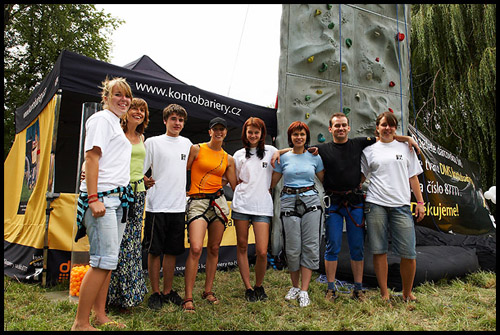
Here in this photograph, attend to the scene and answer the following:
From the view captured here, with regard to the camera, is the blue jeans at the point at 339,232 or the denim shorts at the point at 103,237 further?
the blue jeans at the point at 339,232

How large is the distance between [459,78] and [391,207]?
7.32 metres

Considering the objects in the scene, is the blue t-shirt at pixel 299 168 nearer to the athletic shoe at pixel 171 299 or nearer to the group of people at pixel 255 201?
the group of people at pixel 255 201

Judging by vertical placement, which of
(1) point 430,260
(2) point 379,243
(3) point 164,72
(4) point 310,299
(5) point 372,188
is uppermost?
(3) point 164,72

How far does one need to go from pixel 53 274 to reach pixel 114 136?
7.68 feet

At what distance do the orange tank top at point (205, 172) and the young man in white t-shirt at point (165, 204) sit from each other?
5.1 inches

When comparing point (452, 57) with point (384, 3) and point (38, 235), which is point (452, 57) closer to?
point (384, 3)

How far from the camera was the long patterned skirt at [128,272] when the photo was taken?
2.89m

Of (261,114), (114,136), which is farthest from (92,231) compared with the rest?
(261,114)

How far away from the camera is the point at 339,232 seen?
3.47 m

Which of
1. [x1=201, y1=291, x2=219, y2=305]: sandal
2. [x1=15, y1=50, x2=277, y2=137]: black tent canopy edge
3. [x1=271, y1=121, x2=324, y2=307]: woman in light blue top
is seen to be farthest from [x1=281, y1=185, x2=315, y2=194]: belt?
[x1=15, y1=50, x2=277, y2=137]: black tent canopy edge

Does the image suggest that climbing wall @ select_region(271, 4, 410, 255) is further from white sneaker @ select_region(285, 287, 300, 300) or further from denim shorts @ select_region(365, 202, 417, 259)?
denim shorts @ select_region(365, 202, 417, 259)

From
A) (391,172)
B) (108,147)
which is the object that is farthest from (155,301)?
(391,172)

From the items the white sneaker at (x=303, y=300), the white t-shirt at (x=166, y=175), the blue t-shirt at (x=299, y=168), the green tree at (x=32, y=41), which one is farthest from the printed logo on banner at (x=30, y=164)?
the green tree at (x=32, y=41)

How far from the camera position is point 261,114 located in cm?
538
